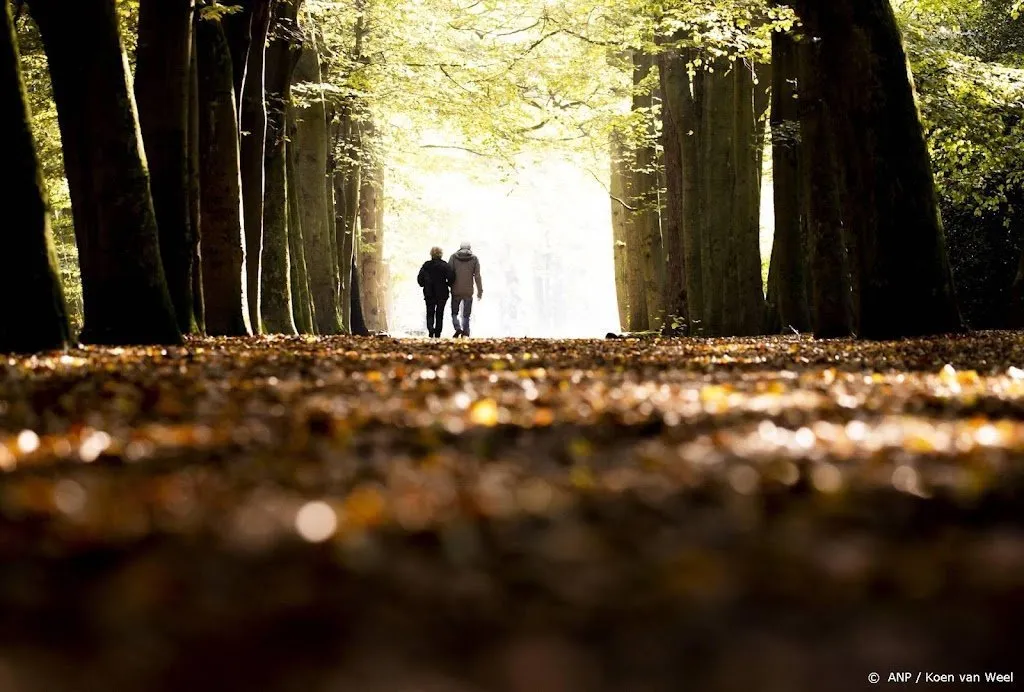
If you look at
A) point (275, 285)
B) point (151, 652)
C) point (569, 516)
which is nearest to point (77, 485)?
→ point (569, 516)

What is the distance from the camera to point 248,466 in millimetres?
3646

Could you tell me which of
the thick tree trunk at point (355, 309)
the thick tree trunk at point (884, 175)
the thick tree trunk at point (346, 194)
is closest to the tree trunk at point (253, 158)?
the thick tree trunk at point (884, 175)

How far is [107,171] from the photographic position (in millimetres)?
11414

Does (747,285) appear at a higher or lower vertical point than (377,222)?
lower

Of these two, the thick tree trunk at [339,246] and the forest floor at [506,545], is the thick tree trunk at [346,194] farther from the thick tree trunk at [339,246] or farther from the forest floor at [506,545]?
the forest floor at [506,545]

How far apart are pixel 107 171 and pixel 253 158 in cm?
576

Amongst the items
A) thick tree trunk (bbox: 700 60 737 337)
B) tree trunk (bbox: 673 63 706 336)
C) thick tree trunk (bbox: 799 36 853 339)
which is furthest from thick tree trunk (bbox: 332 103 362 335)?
thick tree trunk (bbox: 799 36 853 339)

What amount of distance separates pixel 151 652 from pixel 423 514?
114 cm

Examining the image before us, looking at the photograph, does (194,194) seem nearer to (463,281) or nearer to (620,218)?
(463,281)

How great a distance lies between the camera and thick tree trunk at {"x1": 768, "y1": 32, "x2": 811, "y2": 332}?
17422 mm

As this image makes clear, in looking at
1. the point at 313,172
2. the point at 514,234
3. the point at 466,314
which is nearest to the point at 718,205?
the point at 466,314

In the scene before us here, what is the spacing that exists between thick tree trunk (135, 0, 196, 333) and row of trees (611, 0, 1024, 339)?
6.92m

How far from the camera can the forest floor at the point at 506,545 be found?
1.74 m

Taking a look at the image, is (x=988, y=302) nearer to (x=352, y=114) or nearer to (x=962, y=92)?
(x=962, y=92)
